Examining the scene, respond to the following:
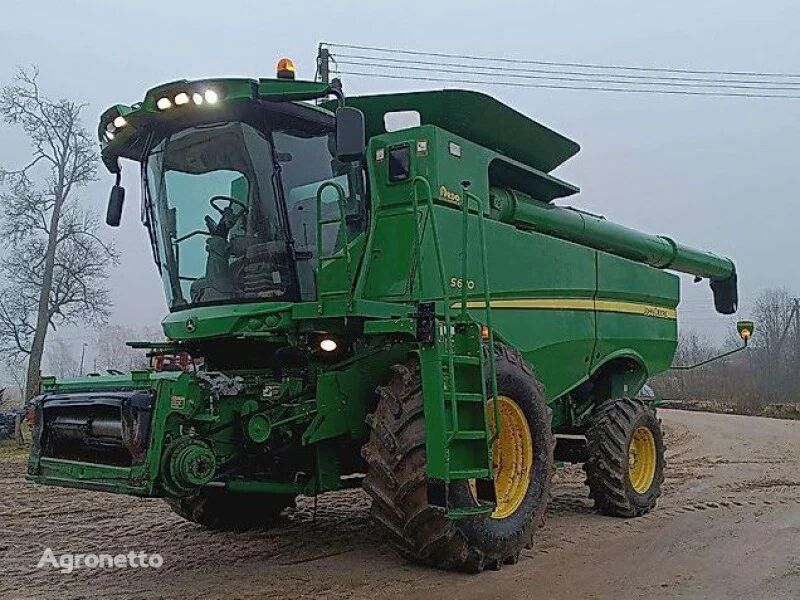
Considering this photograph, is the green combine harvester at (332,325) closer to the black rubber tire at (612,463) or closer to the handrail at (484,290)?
the handrail at (484,290)

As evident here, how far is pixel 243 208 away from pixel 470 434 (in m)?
2.00

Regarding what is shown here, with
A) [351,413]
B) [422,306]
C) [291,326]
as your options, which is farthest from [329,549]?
[422,306]

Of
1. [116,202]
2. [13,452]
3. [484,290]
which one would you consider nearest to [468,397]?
[484,290]

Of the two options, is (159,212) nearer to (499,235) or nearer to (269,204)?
(269,204)

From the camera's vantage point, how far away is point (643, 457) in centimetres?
764

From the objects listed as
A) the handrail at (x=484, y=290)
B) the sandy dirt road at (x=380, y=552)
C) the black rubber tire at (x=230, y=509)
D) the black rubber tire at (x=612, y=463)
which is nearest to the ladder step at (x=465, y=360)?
the handrail at (x=484, y=290)

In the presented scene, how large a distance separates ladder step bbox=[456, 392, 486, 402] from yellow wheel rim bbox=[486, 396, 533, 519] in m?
0.49

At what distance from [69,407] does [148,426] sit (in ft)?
2.38

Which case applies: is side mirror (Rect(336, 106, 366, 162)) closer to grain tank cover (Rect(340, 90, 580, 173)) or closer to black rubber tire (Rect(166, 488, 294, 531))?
grain tank cover (Rect(340, 90, 580, 173))

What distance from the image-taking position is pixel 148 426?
436 centimetres

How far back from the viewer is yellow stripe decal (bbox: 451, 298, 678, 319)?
5.89 meters

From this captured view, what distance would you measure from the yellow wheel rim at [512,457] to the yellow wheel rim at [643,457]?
2335 mm

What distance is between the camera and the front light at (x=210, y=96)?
16.4ft

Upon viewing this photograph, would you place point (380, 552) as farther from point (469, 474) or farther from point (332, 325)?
point (332, 325)
